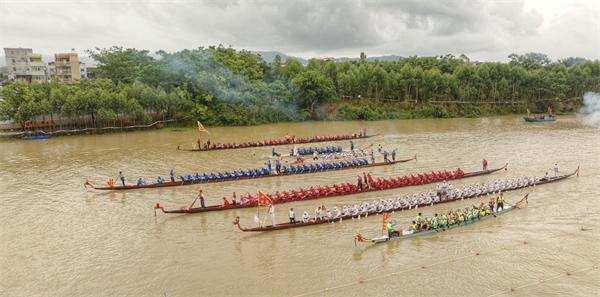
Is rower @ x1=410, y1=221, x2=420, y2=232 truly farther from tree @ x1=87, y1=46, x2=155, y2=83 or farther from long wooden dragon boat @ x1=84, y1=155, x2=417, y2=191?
tree @ x1=87, y1=46, x2=155, y2=83

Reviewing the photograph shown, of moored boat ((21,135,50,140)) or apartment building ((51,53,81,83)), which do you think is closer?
moored boat ((21,135,50,140))

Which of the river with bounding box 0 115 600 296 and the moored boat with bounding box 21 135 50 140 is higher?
the moored boat with bounding box 21 135 50 140

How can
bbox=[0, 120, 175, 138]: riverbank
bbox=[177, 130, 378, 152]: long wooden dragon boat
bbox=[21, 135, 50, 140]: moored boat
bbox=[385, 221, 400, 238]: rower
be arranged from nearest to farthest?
bbox=[385, 221, 400, 238]: rower < bbox=[177, 130, 378, 152]: long wooden dragon boat < bbox=[21, 135, 50, 140]: moored boat < bbox=[0, 120, 175, 138]: riverbank

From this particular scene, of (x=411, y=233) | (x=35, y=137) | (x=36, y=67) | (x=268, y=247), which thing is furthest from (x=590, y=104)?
(x=36, y=67)

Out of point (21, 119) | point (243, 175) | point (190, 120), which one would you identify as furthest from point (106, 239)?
point (190, 120)

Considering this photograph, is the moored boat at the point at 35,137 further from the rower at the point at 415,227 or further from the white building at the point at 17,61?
the rower at the point at 415,227

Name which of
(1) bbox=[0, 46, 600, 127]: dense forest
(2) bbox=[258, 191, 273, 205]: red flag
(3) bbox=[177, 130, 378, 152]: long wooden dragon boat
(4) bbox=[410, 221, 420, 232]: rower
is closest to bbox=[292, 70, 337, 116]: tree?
(1) bbox=[0, 46, 600, 127]: dense forest

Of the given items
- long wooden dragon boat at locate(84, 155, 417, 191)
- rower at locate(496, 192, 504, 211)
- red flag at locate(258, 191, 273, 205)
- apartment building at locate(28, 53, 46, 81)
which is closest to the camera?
red flag at locate(258, 191, 273, 205)
